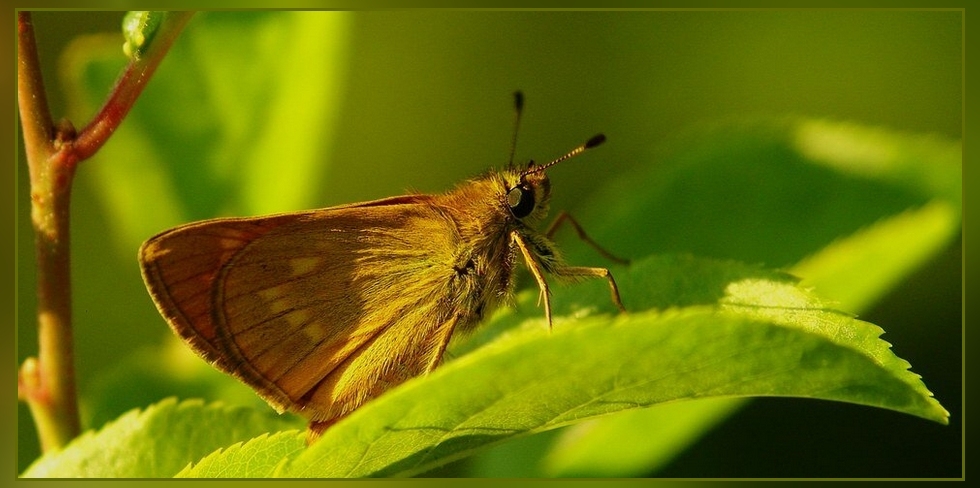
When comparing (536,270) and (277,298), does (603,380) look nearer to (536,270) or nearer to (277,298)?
(536,270)

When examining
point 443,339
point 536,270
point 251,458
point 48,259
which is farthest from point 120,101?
point 536,270

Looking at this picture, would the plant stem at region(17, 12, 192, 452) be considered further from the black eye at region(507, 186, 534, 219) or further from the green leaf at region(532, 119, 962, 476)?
the green leaf at region(532, 119, 962, 476)

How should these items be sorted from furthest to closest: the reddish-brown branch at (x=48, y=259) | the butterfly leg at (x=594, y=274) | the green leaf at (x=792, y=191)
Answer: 1. the green leaf at (x=792, y=191)
2. the butterfly leg at (x=594, y=274)
3. the reddish-brown branch at (x=48, y=259)

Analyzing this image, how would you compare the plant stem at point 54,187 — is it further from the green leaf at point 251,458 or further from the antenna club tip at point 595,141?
the antenna club tip at point 595,141

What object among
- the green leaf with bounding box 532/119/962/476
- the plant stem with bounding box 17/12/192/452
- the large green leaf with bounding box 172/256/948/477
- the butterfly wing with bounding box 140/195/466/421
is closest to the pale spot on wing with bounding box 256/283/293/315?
the butterfly wing with bounding box 140/195/466/421

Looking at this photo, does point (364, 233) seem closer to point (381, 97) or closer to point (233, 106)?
point (233, 106)

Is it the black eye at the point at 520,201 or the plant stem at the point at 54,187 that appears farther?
the black eye at the point at 520,201

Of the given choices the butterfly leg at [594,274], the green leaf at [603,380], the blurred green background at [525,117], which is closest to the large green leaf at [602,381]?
the green leaf at [603,380]

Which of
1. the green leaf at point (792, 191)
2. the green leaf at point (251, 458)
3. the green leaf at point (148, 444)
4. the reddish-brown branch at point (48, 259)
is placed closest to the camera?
the green leaf at point (251, 458)
